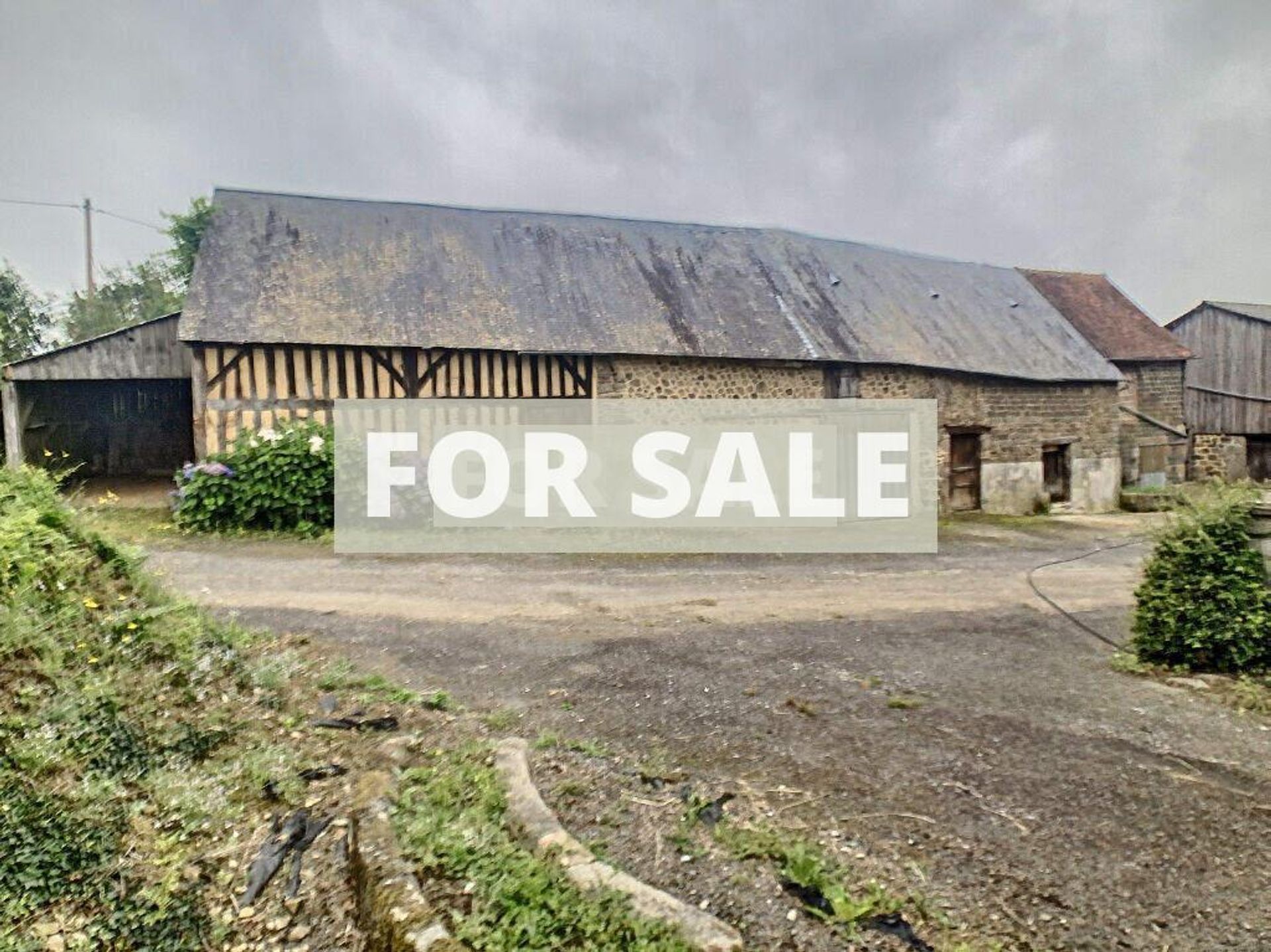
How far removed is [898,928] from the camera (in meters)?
2.11

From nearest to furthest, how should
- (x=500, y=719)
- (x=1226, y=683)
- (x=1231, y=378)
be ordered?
(x=500, y=719), (x=1226, y=683), (x=1231, y=378)

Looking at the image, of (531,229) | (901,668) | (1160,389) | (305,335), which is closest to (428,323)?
(305,335)

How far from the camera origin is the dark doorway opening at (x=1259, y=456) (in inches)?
750

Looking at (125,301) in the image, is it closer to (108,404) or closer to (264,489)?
(108,404)

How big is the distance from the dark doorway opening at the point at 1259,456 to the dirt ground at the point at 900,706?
51.5 feet

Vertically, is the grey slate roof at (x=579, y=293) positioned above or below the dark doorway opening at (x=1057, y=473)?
above

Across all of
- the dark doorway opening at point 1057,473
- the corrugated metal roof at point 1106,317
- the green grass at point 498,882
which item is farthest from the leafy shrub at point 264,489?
the corrugated metal roof at point 1106,317

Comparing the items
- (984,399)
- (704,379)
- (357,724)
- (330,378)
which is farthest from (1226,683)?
(984,399)

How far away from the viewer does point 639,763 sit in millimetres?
3111

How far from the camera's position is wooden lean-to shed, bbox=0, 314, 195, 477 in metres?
11.8

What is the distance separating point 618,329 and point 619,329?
0.08 feet

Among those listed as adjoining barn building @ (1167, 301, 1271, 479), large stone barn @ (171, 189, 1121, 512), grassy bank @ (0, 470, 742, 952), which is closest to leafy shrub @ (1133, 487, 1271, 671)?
grassy bank @ (0, 470, 742, 952)

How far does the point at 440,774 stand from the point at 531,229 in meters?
13.8

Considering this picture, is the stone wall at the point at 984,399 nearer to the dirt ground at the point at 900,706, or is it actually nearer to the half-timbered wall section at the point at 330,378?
the half-timbered wall section at the point at 330,378
